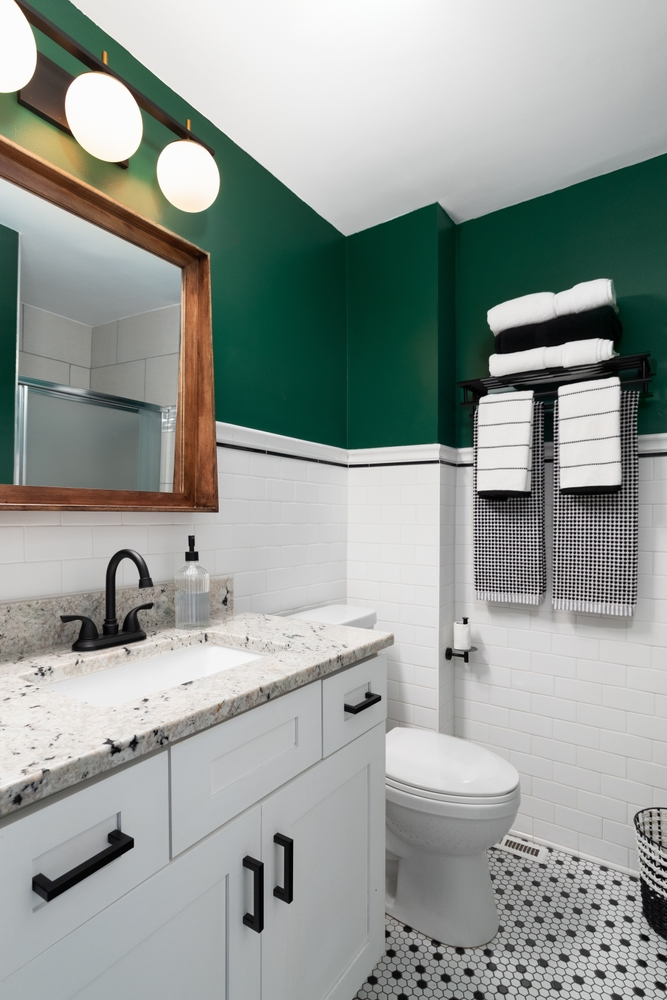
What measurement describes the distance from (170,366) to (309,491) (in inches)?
33.4

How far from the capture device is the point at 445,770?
1662mm

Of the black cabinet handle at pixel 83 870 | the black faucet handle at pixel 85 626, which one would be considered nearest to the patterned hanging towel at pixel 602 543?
the black faucet handle at pixel 85 626

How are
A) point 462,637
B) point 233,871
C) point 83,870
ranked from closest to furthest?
1. point 83,870
2. point 233,871
3. point 462,637

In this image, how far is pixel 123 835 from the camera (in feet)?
2.41

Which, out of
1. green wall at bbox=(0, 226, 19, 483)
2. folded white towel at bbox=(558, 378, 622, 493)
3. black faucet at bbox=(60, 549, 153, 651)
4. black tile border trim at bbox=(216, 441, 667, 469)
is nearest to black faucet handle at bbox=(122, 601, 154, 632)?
black faucet at bbox=(60, 549, 153, 651)

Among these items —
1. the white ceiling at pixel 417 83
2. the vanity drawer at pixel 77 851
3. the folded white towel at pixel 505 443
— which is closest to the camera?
the vanity drawer at pixel 77 851

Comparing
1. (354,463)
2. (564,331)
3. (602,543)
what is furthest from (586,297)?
(354,463)

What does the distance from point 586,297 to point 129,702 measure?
1898mm

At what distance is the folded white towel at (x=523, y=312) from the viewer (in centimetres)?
201

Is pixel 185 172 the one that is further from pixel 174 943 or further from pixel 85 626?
pixel 174 943

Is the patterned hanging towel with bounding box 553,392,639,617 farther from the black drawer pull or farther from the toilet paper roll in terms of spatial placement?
the black drawer pull

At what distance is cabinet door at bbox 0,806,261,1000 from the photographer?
2.24ft

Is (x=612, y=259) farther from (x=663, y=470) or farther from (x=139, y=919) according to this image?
(x=139, y=919)

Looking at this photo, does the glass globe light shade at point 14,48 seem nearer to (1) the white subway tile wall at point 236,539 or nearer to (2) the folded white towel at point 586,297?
(1) the white subway tile wall at point 236,539
